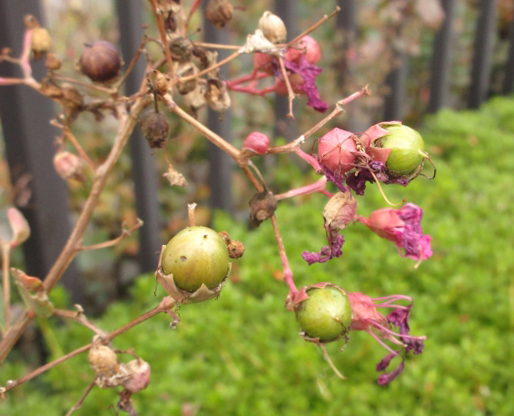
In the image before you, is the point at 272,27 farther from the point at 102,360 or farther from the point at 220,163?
the point at 220,163

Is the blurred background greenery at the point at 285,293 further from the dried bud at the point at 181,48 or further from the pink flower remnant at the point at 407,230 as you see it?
the dried bud at the point at 181,48

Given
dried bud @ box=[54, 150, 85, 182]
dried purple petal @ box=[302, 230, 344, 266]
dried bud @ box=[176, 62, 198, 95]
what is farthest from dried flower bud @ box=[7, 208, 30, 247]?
dried purple petal @ box=[302, 230, 344, 266]

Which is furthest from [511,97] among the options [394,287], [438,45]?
[394,287]

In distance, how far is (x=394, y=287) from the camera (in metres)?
1.56

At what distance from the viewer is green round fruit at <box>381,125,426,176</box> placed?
430 mm

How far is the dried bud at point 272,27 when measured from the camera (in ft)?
1.87

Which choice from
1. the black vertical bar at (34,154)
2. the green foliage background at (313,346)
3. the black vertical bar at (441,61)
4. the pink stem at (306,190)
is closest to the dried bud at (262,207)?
the pink stem at (306,190)

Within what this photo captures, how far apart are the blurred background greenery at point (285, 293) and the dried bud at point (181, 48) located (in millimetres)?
399

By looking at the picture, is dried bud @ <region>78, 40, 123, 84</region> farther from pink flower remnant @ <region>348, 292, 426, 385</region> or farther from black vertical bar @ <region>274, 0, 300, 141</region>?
black vertical bar @ <region>274, 0, 300, 141</region>

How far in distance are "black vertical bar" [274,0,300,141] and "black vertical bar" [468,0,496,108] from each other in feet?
5.96

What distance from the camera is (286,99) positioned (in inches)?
88.8

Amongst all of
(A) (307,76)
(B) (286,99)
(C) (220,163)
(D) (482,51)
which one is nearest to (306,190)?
(A) (307,76)

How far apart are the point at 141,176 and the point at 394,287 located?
90cm

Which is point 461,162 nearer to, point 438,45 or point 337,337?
point 438,45
